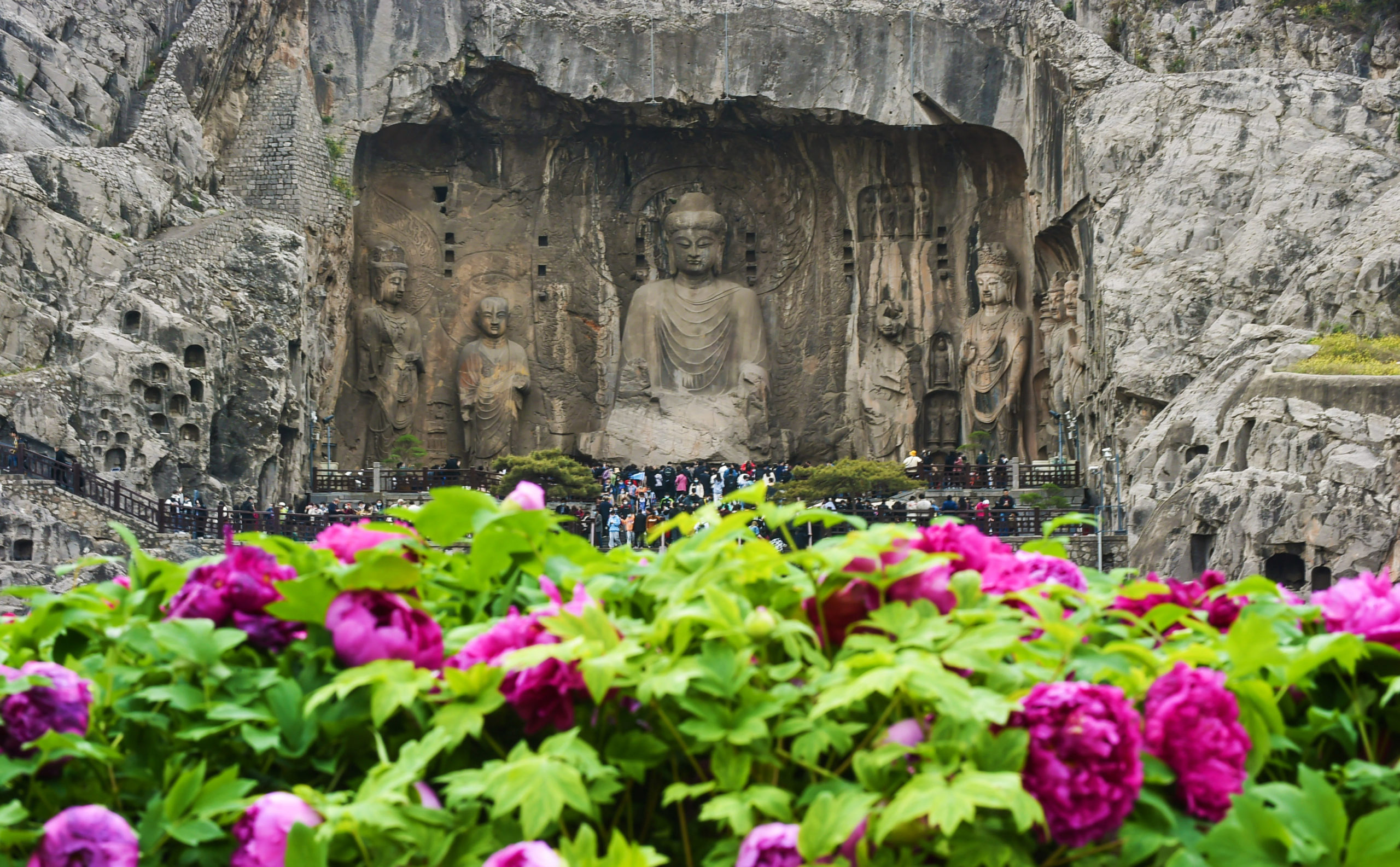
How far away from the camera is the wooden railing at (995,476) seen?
2691cm

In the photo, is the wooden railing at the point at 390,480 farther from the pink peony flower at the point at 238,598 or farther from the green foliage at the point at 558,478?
the pink peony flower at the point at 238,598

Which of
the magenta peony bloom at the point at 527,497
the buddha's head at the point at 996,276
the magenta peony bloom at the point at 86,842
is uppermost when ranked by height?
the buddha's head at the point at 996,276

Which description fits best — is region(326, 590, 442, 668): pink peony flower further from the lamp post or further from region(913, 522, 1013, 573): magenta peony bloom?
the lamp post

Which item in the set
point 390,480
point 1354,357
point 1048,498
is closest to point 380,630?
point 1354,357

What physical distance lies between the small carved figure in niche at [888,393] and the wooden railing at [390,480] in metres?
7.84

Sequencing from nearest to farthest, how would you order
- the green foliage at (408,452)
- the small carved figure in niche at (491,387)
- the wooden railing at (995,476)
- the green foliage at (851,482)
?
the green foliage at (851,482)
the wooden railing at (995,476)
the green foliage at (408,452)
the small carved figure in niche at (491,387)

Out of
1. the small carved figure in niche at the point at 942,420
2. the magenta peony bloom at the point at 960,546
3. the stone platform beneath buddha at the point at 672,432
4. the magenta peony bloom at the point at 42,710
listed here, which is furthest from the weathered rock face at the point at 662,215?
the magenta peony bloom at the point at 42,710

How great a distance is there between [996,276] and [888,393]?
10.5 feet

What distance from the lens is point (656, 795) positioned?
3029mm

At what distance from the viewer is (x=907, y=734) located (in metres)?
2.83

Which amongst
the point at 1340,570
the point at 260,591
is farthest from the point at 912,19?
the point at 260,591

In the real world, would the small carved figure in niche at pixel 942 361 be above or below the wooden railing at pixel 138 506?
above

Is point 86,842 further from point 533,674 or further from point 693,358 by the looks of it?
point 693,358

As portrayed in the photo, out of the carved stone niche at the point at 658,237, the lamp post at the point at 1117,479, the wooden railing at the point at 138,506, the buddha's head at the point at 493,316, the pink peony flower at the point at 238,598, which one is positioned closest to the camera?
the pink peony flower at the point at 238,598
